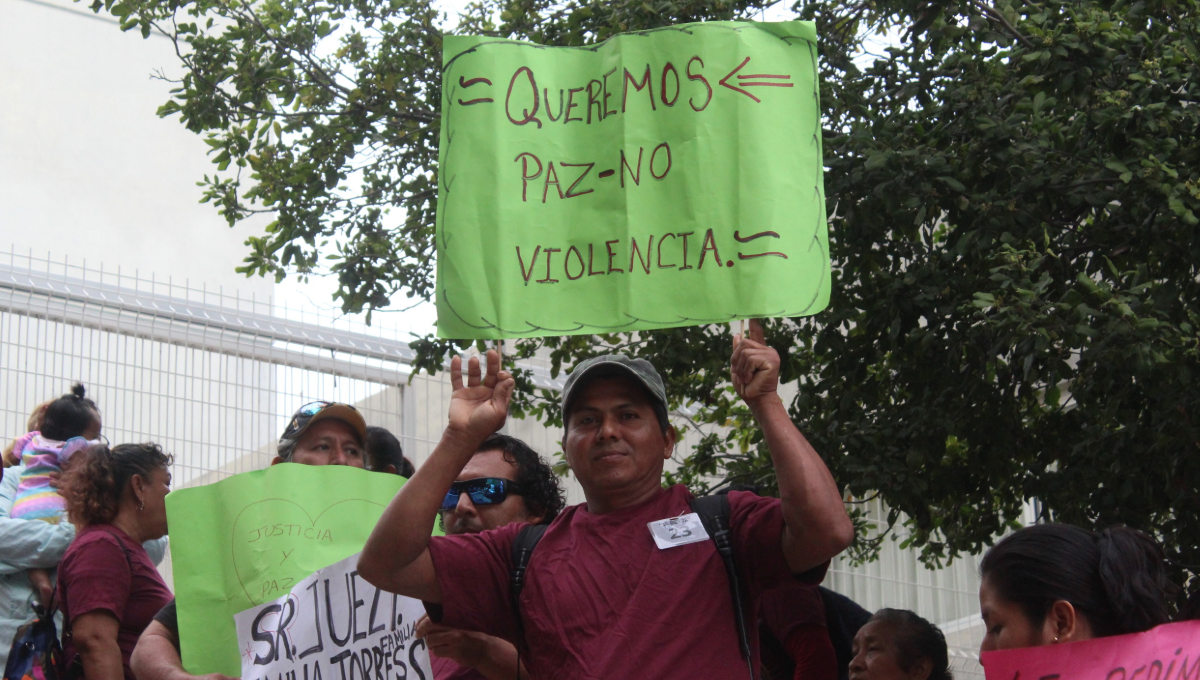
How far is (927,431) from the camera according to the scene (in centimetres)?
541

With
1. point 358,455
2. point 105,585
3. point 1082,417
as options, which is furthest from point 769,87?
point 1082,417

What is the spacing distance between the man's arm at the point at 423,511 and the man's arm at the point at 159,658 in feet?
4.05

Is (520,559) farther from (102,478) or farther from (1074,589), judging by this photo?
(102,478)

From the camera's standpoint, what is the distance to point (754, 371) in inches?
119

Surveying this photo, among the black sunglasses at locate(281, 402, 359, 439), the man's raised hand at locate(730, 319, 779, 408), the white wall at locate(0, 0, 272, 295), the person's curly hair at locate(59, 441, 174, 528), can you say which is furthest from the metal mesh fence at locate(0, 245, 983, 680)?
the white wall at locate(0, 0, 272, 295)

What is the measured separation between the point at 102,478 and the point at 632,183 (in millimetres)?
2442

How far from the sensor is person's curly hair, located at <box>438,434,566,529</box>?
407 centimetres

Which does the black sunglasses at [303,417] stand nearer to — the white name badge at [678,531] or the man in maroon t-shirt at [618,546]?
the man in maroon t-shirt at [618,546]

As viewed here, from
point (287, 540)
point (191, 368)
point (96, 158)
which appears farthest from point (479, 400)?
point (96, 158)

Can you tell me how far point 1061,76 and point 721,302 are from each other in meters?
2.16

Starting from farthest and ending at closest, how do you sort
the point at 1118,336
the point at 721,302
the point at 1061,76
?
the point at 1061,76 < the point at 1118,336 < the point at 721,302

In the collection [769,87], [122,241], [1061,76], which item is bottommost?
[769,87]

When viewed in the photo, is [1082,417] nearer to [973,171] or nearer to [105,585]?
[973,171]

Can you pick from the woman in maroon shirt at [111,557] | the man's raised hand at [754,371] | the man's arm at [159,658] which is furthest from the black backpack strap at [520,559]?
the woman in maroon shirt at [111,557]
